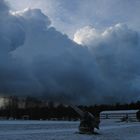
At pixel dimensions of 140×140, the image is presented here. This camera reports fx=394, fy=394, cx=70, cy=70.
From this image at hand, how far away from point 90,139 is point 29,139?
7.14m

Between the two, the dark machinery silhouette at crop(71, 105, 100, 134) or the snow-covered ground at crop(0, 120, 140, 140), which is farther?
the dark machinery silhouette at crop(71, 105, 100, 134)

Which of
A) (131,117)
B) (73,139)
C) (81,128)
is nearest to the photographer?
(73,139)

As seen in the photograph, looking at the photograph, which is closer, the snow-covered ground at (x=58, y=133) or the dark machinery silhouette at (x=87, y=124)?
the snow-covered ground at (x=58, y=133)

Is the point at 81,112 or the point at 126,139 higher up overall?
the point at 81,112

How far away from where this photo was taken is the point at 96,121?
56094mm

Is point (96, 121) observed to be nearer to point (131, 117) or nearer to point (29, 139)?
point (29, 139)

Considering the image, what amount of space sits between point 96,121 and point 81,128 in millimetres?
2448

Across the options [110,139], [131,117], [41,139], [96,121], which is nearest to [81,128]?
[96,121]

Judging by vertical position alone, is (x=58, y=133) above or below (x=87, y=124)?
below

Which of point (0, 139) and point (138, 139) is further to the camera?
point (138, 139)

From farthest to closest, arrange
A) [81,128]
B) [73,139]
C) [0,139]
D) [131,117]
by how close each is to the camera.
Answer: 1. [131,117]
2. [81,128]
3. [73,139]
4. [0,139]

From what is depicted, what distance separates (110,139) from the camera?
43875 mm

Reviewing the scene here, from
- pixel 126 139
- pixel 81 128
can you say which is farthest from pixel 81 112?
pixel 126 139

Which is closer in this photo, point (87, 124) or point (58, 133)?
point (58, 133)
